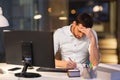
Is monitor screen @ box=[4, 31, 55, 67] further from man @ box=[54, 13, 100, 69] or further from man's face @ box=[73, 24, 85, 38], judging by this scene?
man's face @ box=[73, 24, 85, 38]

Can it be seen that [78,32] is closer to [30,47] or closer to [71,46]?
[71,46]

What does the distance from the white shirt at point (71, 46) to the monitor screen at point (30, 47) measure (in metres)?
0.62

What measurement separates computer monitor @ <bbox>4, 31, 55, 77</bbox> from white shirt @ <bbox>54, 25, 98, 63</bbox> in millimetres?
621

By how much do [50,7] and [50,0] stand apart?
167 mm

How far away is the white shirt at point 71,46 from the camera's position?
343cm

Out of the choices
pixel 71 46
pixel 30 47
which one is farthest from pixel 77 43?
pixel 30 47

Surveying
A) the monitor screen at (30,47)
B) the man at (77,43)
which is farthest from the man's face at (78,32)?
the monitor screen at (30,47)

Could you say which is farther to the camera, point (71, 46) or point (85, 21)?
point (71, 46)

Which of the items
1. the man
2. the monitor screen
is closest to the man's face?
the man

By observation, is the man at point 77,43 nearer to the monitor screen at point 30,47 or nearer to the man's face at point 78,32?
the man's face at point 78,32

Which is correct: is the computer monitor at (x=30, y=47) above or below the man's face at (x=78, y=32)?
below

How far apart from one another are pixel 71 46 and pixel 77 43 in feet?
0.29

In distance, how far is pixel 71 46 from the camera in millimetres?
3477

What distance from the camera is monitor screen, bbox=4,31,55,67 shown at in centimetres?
275
